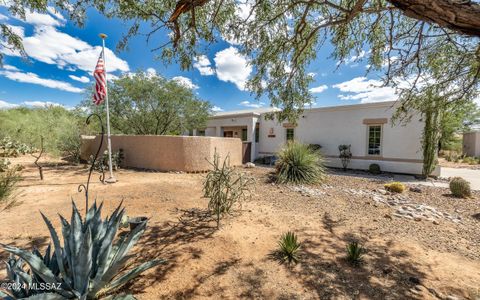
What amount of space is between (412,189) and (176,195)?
7849 mm

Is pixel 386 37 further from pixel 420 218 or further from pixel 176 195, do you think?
pixel 176 195

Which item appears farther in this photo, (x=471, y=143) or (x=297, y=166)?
(x=471, y=143)

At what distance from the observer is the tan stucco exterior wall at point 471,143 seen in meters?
18.1

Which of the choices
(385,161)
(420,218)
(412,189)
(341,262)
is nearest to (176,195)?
(341,262)

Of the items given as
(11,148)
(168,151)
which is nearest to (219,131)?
(168,151)

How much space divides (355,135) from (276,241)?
10398 mm

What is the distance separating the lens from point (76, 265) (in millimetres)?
1739

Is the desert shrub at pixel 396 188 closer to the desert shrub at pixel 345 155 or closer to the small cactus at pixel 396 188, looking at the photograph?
the small cactus at pixel 396 188

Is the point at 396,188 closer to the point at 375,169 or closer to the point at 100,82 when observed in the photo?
the point at 375,169

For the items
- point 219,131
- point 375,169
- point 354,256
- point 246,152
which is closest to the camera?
point 354,256

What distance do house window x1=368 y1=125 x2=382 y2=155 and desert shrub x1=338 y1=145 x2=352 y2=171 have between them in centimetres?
101

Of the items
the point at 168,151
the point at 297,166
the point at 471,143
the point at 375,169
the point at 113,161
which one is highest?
the point at 471,143

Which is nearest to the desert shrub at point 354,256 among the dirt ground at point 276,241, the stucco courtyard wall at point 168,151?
the dirt ground at point 276,241

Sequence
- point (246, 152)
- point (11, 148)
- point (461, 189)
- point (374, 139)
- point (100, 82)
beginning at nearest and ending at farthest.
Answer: point (461, 189) < point (100, 82) < point (374, 139) < point (11, 148) < point (246, 152)
